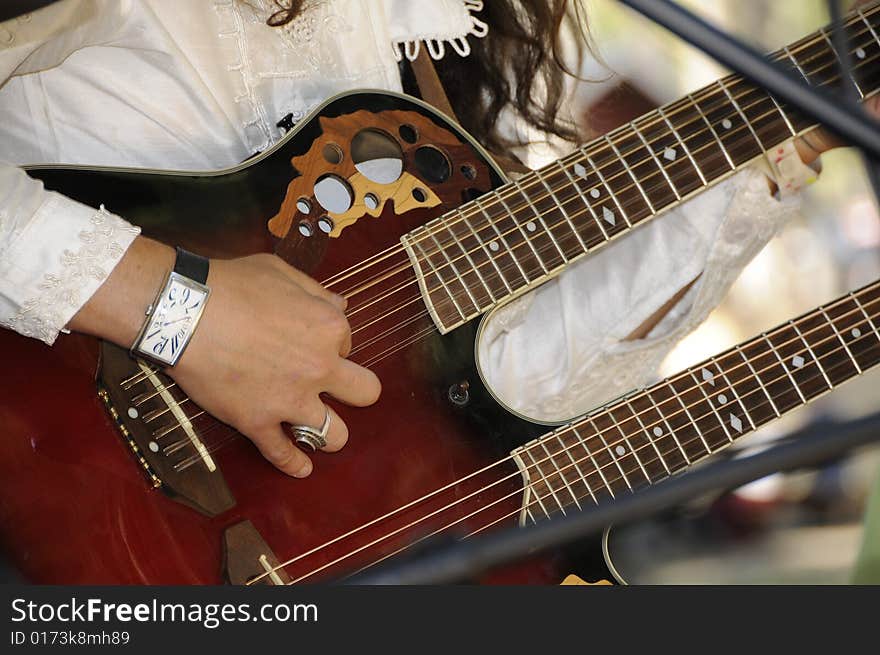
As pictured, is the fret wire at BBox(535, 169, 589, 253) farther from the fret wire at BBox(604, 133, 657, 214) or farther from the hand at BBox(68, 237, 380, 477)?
the hand at BBox(68, 237, 380, 477)

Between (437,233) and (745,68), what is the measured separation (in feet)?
1.55

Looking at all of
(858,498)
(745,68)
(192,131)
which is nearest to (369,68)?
(192,131)

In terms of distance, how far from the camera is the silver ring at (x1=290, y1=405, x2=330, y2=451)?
2.39ft

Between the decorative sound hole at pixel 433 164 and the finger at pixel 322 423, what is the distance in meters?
0.27

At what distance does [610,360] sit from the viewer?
1.08m

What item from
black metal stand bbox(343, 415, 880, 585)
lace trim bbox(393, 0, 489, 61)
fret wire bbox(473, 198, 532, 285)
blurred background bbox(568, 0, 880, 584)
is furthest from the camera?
blurred background bbox(568, 0, 880, 584)

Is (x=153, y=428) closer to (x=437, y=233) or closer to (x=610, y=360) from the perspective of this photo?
(x=437, y=233)

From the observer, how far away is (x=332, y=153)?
0.84 meters

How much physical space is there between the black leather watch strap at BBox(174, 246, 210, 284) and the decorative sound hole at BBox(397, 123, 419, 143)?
27 cm

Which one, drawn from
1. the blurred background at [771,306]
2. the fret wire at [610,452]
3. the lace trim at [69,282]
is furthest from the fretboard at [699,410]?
the blurred background at [771,306]

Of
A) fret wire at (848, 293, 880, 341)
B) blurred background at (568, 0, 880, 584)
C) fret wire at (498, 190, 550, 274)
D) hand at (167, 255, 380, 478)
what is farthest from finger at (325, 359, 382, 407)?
blurred background at (568, 0, 880, 584)

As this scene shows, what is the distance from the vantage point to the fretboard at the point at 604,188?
834 millimetres

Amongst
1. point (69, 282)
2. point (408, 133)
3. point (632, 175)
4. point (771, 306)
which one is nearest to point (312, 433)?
point (69, 282)

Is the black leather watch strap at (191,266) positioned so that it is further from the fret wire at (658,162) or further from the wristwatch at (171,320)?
the fret wire at (658,162)
